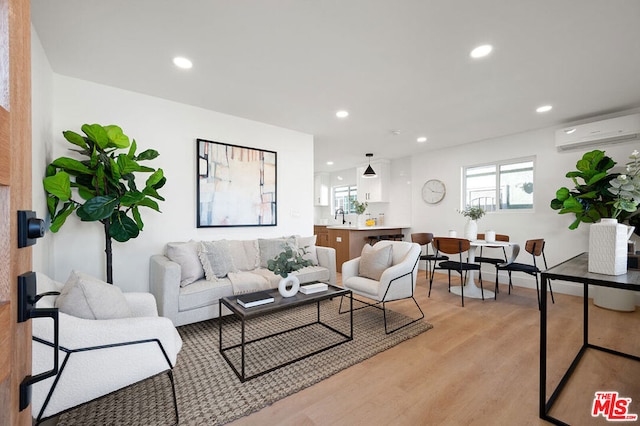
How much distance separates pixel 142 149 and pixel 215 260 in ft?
5.05

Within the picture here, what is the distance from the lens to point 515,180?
15.4ft

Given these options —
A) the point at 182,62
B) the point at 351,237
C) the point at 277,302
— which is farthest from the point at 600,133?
the point at 182,62

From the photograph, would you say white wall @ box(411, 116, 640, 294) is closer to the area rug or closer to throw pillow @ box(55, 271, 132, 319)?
the area rug

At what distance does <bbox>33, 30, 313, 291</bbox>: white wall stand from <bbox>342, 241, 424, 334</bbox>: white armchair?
4.94ft

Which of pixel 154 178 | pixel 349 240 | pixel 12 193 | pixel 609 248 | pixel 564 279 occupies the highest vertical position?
pixel 154 178

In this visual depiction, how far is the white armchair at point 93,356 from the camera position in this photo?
1219 mm

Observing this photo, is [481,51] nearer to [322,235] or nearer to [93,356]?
[93,356]

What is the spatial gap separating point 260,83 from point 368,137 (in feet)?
7.93

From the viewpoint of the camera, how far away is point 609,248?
1559 mm

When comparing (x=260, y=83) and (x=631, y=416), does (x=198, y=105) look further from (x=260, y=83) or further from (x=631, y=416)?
(x=631, y=416)

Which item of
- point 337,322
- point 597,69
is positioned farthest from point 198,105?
point 597,69

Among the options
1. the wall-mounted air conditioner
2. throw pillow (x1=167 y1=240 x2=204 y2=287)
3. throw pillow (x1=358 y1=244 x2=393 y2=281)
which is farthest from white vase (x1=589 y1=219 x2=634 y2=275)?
throw pillow (x1=167 y1=240 x2=204 y2=287)

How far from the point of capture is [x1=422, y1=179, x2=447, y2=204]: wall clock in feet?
18.2

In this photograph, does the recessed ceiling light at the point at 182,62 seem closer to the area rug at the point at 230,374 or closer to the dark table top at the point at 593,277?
the area rug at the point at 230,374
